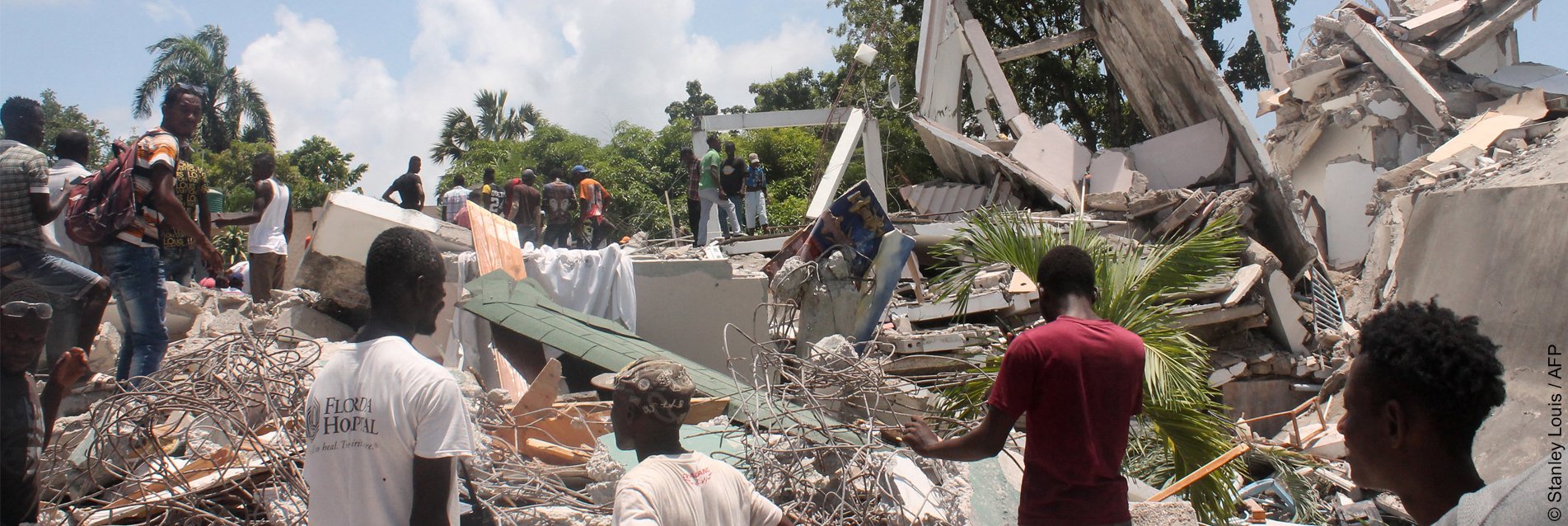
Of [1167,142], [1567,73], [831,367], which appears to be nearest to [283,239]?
[831,367]

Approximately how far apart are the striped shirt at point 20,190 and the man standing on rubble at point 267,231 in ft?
8.78

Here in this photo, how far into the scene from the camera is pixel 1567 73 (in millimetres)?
11578

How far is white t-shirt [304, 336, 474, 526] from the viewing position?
90.0 inches

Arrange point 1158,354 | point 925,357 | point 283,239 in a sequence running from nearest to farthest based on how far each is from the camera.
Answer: point 1158,354 → point 283,239 → point 925,357

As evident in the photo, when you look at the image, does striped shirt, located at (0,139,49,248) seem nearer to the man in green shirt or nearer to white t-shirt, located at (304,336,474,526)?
white t-shirt, located at (304,336,474,526)

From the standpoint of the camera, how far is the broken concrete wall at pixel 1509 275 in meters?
6.68

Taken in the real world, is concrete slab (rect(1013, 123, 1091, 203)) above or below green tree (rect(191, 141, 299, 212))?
below

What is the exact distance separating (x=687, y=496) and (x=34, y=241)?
13.0 ft

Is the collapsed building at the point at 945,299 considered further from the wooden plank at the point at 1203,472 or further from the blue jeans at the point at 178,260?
the blue jeans at the point at 178,260

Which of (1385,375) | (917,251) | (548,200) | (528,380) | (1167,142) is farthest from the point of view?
(1167,142)

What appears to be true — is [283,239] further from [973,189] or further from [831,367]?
[973,189]

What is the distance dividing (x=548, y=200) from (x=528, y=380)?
15.5ft

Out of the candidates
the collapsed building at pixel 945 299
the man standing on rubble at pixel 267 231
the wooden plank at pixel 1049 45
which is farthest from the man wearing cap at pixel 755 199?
the man standing on rubble at pixel 267 231

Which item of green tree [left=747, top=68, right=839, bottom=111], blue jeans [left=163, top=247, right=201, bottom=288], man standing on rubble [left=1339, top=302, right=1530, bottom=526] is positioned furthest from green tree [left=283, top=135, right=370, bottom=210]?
man standing on rubble [left=1339, top=302, right=1530, bottom=526]
